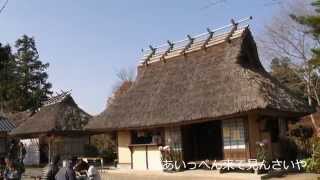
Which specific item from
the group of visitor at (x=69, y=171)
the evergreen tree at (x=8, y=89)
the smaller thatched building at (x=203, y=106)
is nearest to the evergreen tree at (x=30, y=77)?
the evergreen tree at (x=8, y=89)

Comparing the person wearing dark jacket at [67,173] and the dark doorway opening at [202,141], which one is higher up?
the dark doorway opening at [202,141]

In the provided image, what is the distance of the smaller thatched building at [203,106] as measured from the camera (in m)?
19.8

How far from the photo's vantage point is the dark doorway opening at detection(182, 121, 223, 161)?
889 inches

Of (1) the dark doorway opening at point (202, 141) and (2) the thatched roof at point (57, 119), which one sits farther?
(2) the thatched roof at point (57, 119)

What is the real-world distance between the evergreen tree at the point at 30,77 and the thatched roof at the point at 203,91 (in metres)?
31.4

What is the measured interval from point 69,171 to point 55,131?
19631 mm

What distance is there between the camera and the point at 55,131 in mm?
29703

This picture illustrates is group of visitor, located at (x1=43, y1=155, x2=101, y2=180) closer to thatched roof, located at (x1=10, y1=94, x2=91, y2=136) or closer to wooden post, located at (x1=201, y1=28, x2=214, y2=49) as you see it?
wooden post, located at (x1=201, y1=28, x2=214, y2=49)

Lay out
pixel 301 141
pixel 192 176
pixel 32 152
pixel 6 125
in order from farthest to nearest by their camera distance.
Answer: pixel 6 125 → pixel 32 152 → pixel 301 141 → pixel 192 176

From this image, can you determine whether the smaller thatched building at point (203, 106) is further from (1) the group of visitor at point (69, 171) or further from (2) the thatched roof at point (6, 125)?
(2) the thatched roof at point (6, 125)

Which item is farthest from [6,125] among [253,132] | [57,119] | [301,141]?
[301,141]

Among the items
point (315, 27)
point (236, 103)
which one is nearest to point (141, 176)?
point (236, 103)

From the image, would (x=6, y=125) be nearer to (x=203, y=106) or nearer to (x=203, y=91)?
(x=203, y=91)

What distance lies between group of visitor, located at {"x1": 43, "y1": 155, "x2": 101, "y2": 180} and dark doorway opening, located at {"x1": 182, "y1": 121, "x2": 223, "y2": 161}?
32.4ft
